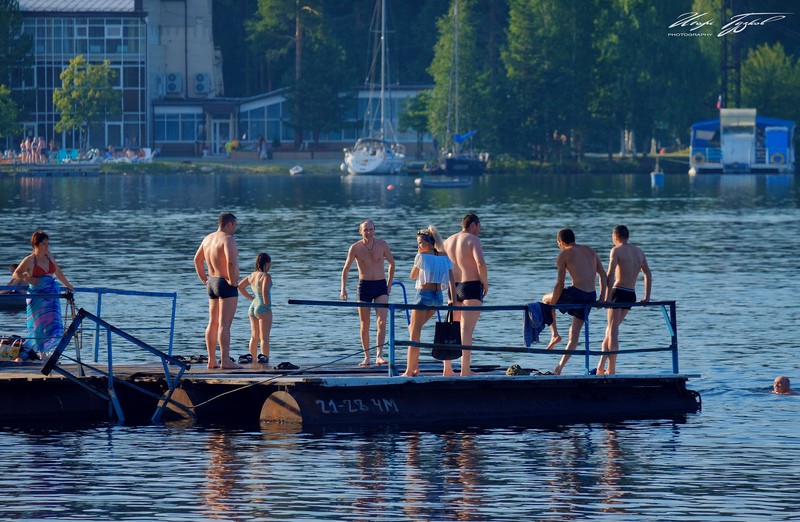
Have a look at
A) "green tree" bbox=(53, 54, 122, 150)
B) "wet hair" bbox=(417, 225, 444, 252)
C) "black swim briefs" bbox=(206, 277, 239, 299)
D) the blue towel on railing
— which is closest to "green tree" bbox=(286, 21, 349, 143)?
"green tree" bbox=(53, 54, 122, 150)

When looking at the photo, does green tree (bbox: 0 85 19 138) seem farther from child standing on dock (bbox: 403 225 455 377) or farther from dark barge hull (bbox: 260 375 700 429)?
child standing on dock (bbox: 403 225 455 377)

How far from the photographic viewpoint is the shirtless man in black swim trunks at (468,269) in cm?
2098

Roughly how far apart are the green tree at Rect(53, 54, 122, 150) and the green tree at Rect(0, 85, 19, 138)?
3769 mm

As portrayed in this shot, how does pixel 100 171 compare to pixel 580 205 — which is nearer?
pixel 580 205

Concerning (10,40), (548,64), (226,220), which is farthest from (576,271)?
(548,64)

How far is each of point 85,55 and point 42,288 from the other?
4176 inches

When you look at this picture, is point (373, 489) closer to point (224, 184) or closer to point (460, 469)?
point (460, 469)

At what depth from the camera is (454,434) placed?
850 inches

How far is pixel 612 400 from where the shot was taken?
22797mm

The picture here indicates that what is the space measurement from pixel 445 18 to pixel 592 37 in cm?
1187

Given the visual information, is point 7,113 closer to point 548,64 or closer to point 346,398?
point 548,64

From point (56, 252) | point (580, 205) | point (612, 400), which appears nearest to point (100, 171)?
point (580, 205)

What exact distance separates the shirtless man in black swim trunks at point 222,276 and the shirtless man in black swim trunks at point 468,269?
2916 millimetres

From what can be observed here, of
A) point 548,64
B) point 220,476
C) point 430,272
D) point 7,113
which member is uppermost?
point 548,64
